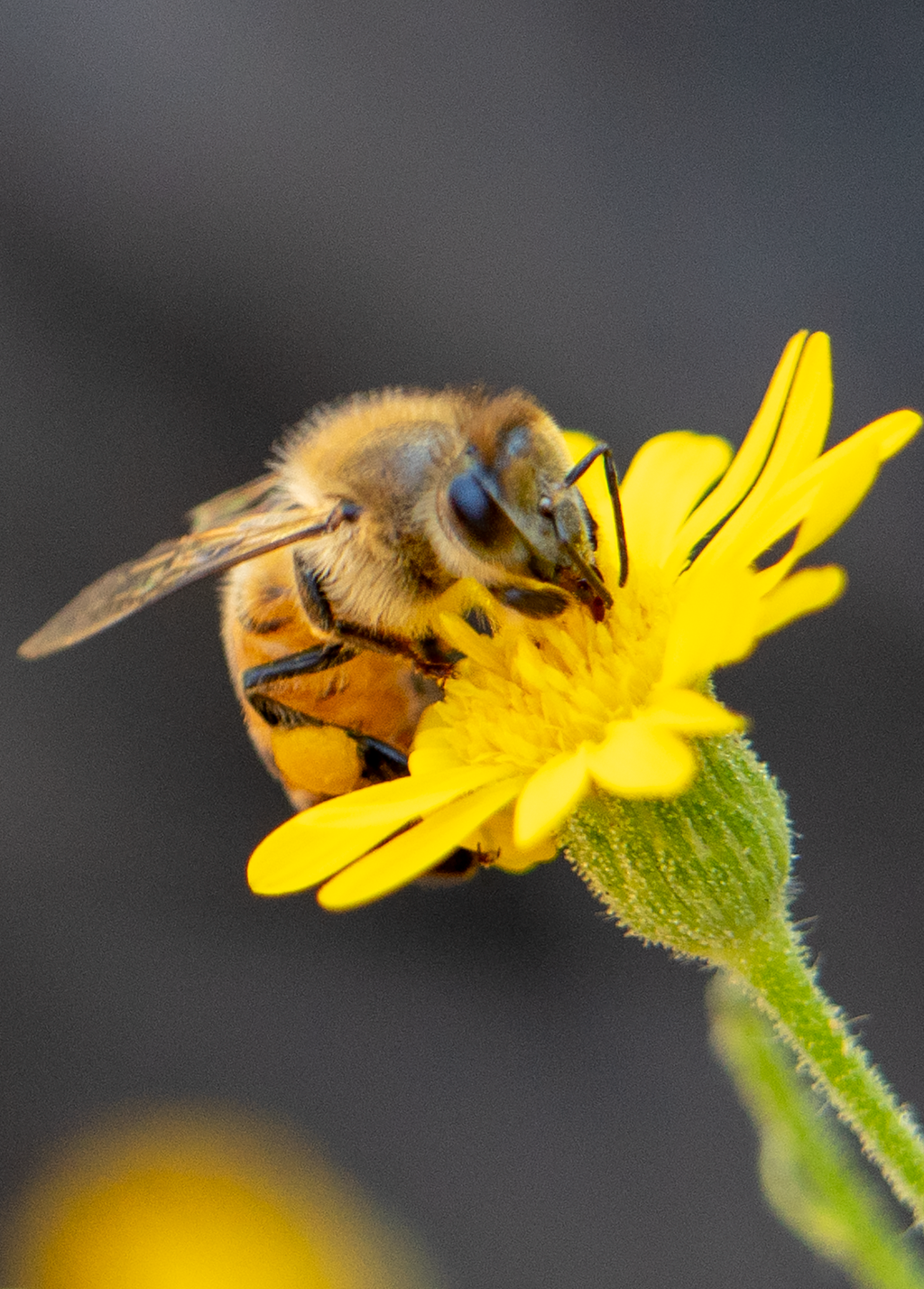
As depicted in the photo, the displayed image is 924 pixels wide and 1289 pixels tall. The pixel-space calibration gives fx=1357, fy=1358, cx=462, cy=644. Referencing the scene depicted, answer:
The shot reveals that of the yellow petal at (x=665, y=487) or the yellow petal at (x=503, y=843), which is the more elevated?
the yellow petal at (x=665, y=487)

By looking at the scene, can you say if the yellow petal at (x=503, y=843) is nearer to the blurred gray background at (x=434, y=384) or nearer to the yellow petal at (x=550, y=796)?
the yellow petal at (x=550, y=796)

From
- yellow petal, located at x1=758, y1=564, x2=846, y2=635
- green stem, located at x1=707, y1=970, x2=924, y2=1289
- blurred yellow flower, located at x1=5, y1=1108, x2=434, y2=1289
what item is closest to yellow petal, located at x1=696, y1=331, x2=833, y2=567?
yellow petal, located at x1=758, y1=564, x2=846, y2=635

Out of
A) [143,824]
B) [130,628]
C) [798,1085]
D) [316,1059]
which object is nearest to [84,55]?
[130,628]

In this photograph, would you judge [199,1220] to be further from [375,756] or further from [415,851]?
[415,851]

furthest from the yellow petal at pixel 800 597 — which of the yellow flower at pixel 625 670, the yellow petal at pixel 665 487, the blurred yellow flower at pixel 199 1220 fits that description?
the blurred yellow flower at pixel 199 1220

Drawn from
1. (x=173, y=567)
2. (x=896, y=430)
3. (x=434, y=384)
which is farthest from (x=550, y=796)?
(x=434, y=384)

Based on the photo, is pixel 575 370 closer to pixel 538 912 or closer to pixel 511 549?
pixel 538 912

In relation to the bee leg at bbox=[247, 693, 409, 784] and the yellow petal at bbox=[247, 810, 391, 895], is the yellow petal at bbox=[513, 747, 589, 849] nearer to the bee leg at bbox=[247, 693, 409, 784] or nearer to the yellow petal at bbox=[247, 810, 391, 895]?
the yellow petal at bbox=[247, 810, 391, 895]

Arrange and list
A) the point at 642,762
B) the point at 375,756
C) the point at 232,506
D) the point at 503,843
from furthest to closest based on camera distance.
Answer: the point at 232,506
the point at 375,756
the point at 503,843
the point at 642,762
